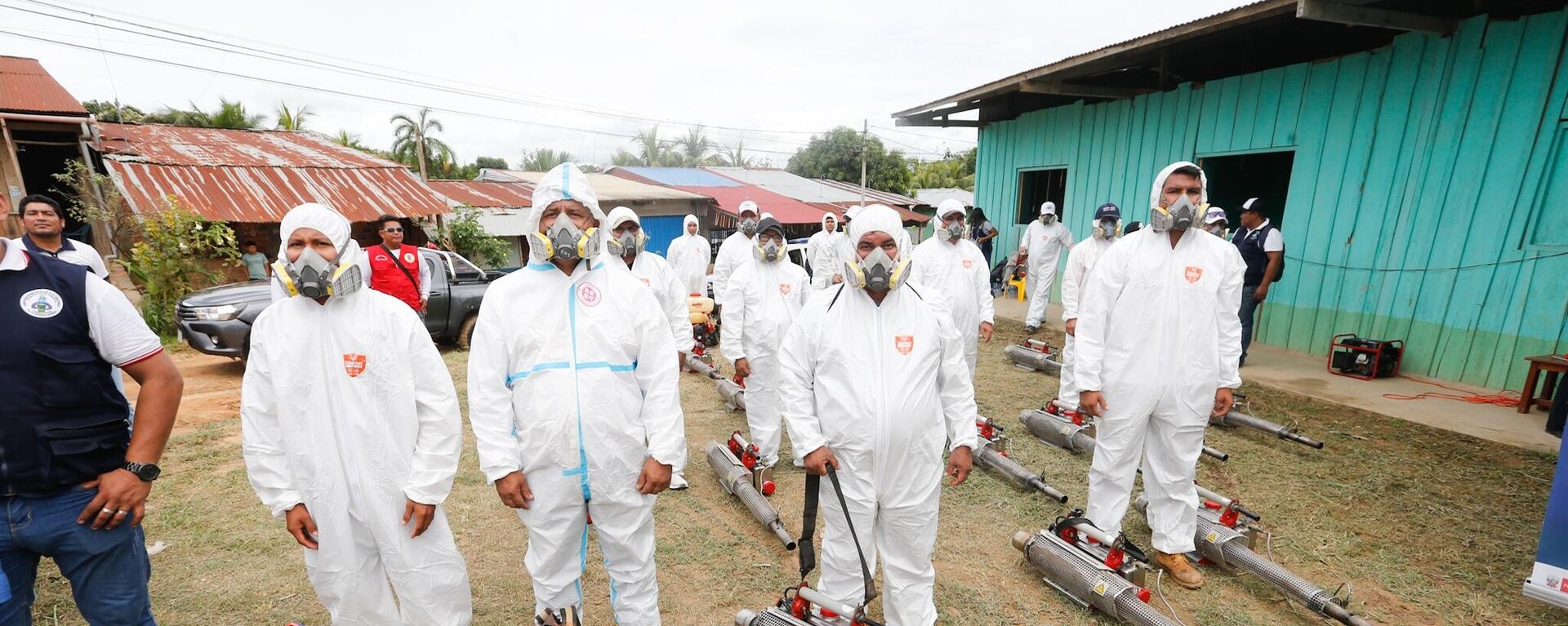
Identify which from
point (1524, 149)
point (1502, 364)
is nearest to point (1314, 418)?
point (1502, 364)

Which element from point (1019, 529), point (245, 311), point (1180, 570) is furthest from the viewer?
point (245, 311)

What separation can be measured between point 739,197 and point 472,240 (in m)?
10.9

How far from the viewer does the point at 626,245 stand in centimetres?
639

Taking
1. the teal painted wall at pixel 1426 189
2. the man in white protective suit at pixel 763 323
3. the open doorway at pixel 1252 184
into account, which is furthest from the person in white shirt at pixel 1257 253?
the open doorway at pixel 1252 184

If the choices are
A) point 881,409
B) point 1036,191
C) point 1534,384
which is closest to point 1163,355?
point 881,409

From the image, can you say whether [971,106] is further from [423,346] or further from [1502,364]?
[423,346]

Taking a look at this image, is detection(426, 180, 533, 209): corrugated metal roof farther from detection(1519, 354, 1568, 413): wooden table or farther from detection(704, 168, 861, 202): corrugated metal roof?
detection(1519, 354, 1568, 413): wooden table

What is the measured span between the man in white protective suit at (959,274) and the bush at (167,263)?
34.5ft

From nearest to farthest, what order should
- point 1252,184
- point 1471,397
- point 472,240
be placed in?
point 1471,397
point 1252,184
point 472,240

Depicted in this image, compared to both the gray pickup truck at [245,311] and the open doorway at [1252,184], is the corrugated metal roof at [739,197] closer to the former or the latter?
the gray pickup truck at [245,311]

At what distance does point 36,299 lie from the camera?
209 centimetres

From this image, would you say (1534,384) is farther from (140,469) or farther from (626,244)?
(140,469)

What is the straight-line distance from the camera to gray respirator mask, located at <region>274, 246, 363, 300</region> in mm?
2381

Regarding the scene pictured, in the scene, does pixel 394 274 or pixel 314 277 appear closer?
pixel 314 277
